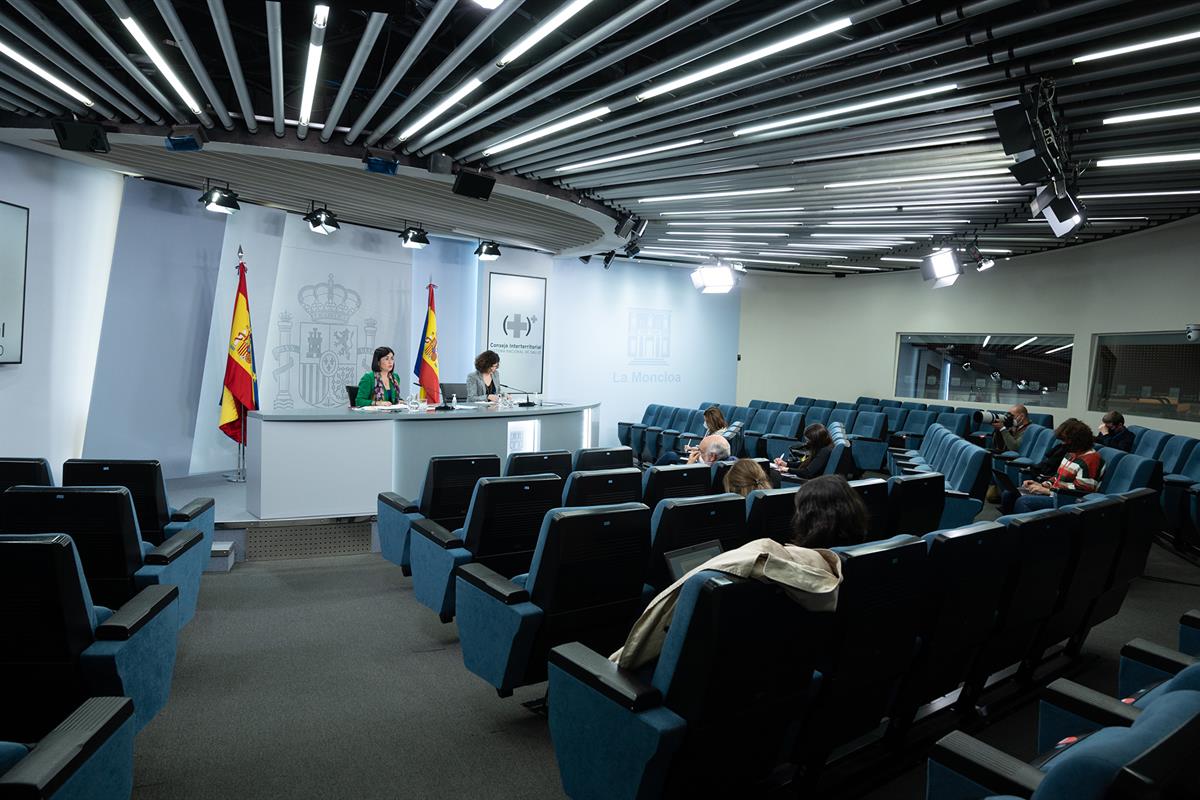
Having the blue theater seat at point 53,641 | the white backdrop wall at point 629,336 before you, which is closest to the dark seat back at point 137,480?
the blue theater seat at point 53,641

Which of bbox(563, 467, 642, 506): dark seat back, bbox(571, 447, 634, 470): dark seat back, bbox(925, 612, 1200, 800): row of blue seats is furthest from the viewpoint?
bbox(571, 447, 634, 470): dark seat back

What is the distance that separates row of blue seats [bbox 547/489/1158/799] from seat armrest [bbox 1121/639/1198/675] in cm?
52

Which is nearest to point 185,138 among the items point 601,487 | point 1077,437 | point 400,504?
point 400,504

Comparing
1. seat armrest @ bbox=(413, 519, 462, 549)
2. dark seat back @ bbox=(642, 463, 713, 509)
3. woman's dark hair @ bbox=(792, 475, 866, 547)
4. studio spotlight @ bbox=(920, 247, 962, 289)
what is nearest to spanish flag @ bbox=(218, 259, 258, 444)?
seat armrest @ bbox=(413, 519, 462, 549)

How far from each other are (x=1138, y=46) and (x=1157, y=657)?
3375 mm

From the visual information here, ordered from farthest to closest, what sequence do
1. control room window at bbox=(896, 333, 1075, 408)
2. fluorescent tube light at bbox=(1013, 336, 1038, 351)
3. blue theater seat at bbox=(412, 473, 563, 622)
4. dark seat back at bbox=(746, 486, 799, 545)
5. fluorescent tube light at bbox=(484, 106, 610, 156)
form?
1. fluorescent tube light at bbox=(1013, 336, 1038, 351)
2. control room window at bbox=(896, 333, 1075, 408)
3. fluorescent tube light at bbox=(484, 106, 610, 156)
4. blue theater seat at bbox=(412, 473, 563, 622)
5. dark seat back at bbox=(746, 486, 799, 545)

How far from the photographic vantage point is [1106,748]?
1179 mm

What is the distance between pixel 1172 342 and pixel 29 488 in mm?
12324

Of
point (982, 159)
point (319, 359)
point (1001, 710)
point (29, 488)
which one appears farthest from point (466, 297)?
point (1001, 710)

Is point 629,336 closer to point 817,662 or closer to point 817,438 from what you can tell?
point 817,438

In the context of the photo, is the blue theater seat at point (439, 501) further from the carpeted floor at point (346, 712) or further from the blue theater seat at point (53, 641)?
the blue theater seat at point (53, 641)

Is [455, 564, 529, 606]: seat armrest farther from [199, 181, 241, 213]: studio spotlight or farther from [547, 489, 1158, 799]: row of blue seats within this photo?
[199, 181, 241, 213]: studio spotlight

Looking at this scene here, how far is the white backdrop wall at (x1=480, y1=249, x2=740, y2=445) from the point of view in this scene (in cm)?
1311

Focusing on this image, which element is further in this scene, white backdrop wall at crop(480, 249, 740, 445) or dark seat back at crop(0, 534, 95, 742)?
white backdrop wall at crop(480, 249, 740, 445)
